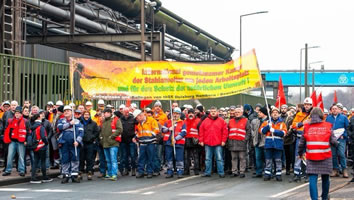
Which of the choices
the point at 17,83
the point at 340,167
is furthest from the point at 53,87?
the point at 340,167

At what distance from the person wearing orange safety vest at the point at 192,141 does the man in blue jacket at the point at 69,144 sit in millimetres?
2927

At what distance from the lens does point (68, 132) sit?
14.5 meters

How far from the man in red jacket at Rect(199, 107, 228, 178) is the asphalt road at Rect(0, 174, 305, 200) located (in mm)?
423

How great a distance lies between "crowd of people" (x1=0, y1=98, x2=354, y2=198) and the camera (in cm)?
1453

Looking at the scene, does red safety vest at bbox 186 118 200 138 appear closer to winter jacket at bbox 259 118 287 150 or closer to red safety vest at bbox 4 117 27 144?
winter jacket at bbox 259 118 287 150

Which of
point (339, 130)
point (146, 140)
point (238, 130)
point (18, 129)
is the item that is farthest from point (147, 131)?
point (339, 130)

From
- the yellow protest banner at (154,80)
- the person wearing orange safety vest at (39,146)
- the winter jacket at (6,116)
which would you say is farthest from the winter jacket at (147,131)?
the winter jacket at (6,116)

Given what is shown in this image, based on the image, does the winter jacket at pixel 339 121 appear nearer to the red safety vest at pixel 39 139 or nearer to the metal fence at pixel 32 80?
the red safety vest at pixel 39 139

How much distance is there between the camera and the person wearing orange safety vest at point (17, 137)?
14.9 metres

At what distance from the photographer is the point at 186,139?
16078mm

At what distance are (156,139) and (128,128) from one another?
0.77 meters

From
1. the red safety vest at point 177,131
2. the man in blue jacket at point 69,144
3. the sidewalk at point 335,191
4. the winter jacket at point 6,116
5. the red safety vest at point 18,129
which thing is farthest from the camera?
the red safety vest at point 177,131

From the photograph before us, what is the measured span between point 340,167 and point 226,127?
343cm

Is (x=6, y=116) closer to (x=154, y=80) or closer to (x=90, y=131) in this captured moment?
(x=90, y=131)
